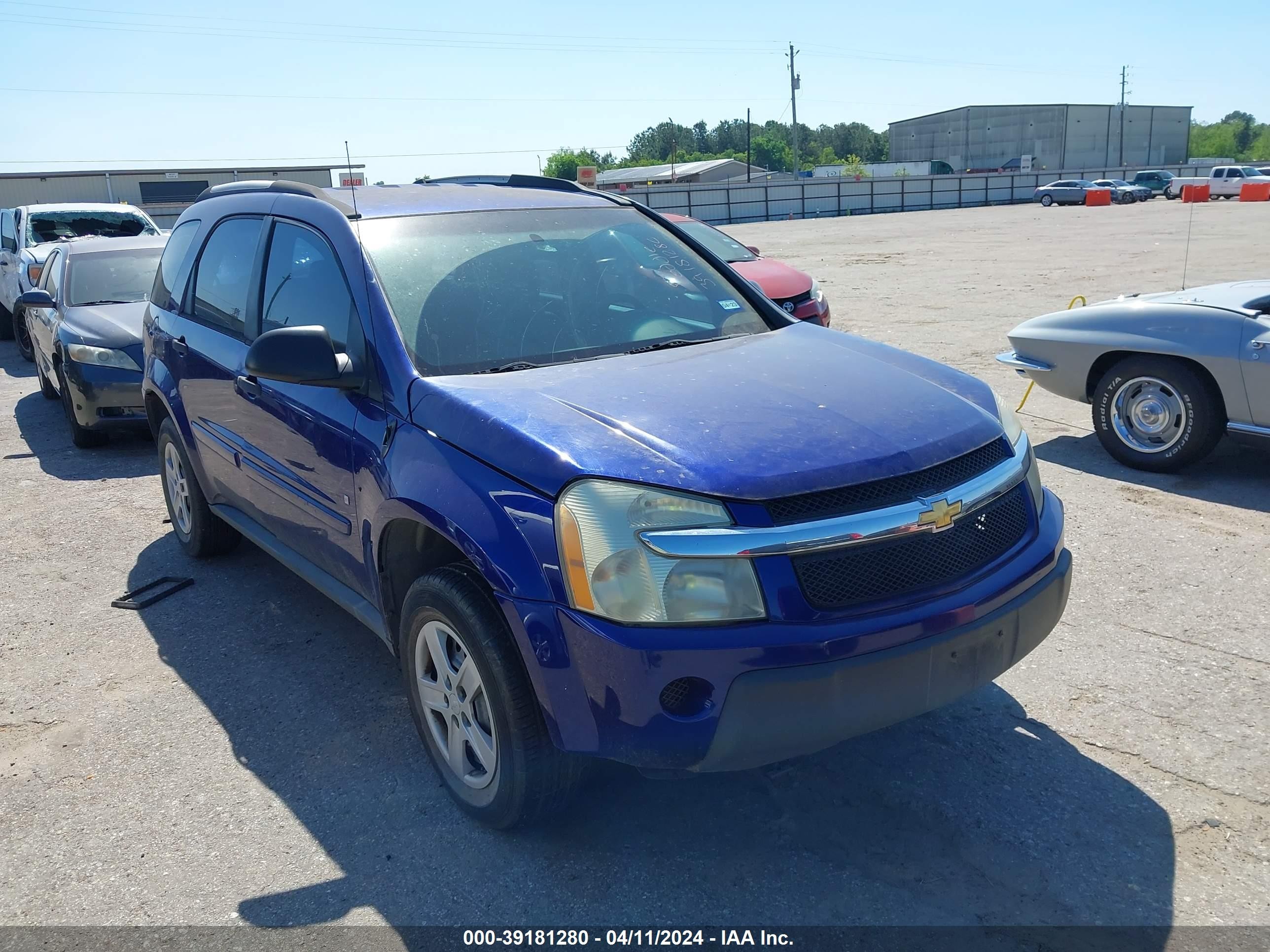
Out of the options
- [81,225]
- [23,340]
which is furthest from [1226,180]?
[23,340]

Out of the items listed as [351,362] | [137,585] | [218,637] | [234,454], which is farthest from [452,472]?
[137,585]

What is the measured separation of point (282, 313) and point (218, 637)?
1567mm

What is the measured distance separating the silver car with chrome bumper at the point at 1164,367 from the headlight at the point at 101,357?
6.78 m

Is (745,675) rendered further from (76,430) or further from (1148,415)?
(76,430)

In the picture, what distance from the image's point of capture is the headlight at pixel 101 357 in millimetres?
8227

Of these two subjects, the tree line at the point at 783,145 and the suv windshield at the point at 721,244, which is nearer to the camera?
the suv windshield at the point at 721,244

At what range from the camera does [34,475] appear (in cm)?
773

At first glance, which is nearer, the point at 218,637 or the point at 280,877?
the point at 280,877

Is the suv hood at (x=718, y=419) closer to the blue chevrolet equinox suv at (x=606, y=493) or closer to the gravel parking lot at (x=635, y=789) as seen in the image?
the blue chevrolet equinox suv at (x=606, y=493)

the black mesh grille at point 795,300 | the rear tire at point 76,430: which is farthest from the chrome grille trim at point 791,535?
the rear tire at point 76,430

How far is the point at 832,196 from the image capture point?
5525 centimetres

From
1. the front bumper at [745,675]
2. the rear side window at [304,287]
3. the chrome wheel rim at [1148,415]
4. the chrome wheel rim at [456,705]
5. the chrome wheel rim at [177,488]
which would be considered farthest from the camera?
the chrome wheel rim at [1148,415]

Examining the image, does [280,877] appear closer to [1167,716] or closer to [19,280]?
[1167,716]

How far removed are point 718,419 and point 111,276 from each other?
8.74m
